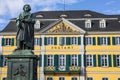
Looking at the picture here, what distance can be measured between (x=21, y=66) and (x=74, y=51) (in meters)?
31.4

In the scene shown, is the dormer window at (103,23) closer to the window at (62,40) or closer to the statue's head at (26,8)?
the window at (62,40)

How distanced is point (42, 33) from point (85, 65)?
21.6 feet

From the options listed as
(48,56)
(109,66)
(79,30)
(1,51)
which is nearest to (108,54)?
(109,66)

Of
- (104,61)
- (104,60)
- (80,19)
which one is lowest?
(104,61)

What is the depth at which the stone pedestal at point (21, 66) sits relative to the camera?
42.1ft

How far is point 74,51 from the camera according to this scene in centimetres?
4416

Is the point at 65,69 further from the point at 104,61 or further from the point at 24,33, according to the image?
the point at 24,33

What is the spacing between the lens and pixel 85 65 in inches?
1729

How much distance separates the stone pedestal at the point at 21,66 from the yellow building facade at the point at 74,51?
30338 mm

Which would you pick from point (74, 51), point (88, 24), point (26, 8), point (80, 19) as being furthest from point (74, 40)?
point (26, 8)

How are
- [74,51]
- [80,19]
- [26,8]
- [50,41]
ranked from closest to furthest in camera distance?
[26,8] < [74,51] < [50,41] < [80,19]

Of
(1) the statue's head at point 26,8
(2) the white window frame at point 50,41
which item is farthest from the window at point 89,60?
(1) the statue's head at point 26,8

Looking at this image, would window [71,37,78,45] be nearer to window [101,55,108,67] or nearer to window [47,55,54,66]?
window [47,55,54,66]

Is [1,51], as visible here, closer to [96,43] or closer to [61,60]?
[61,60]
